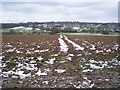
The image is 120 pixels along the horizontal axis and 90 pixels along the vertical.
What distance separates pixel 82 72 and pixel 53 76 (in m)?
1.55

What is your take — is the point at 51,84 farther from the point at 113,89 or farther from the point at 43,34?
the point at 43,34

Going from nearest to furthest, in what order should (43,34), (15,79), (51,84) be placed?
(51,84), (15,79), (43,34)

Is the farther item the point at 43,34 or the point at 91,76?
the point at 43,34

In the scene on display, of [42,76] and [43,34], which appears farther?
[43,34]

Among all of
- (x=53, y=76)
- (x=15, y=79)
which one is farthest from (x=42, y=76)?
(x=15, y=79)

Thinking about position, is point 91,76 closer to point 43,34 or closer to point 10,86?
point 10,86

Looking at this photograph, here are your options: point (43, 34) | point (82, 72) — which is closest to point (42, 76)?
point (82, 72)

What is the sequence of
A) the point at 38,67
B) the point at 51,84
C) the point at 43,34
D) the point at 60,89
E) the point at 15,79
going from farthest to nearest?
the point at 43,34 → the point at 38,67 → the point at 15,79 → the point at 51,84 → the point at 60,89

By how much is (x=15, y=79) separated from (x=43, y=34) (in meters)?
40.2

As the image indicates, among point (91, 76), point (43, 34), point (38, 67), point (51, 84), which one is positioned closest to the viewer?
point (51, 84)

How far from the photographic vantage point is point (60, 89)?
26.6 ft

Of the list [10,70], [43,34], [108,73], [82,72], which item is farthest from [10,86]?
[43,34]

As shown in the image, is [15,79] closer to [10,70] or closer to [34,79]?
[34,79]

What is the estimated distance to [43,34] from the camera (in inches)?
1949
